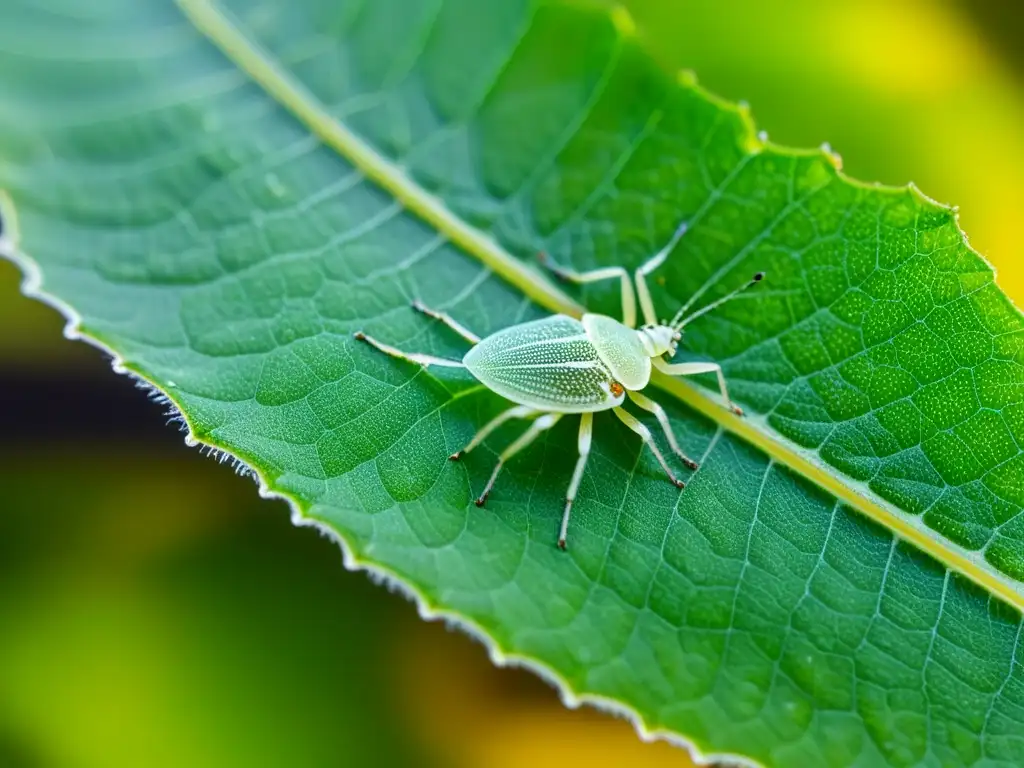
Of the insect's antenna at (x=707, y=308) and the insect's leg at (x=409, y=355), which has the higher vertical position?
the insect's antenna at (x=707, y=308)

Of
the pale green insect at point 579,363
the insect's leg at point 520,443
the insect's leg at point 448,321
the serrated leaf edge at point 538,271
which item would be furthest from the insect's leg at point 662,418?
the insect's leg at point 448,321

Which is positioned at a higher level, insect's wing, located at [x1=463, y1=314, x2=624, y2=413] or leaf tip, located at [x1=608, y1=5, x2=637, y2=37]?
leaf tip, located at [x1=608, y1=5, x2=637, y2=37]

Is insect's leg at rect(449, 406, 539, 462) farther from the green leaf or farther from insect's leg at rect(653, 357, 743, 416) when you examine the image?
insect's leg at rect(653, 357, 743, 416)

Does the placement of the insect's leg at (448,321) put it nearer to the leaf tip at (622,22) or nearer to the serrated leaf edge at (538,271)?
the serrated leaf edge at (538,271)

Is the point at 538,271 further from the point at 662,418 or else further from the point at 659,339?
the point at 662,418

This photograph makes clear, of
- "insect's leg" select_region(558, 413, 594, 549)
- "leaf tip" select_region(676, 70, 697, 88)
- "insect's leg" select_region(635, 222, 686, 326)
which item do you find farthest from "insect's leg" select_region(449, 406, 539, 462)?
"leaf tip" select_region(676, 70, 697, 88)

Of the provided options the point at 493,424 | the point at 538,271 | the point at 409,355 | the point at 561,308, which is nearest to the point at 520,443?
the point at 493,424

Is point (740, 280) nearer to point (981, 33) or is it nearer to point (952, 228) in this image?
point (952, 228)
